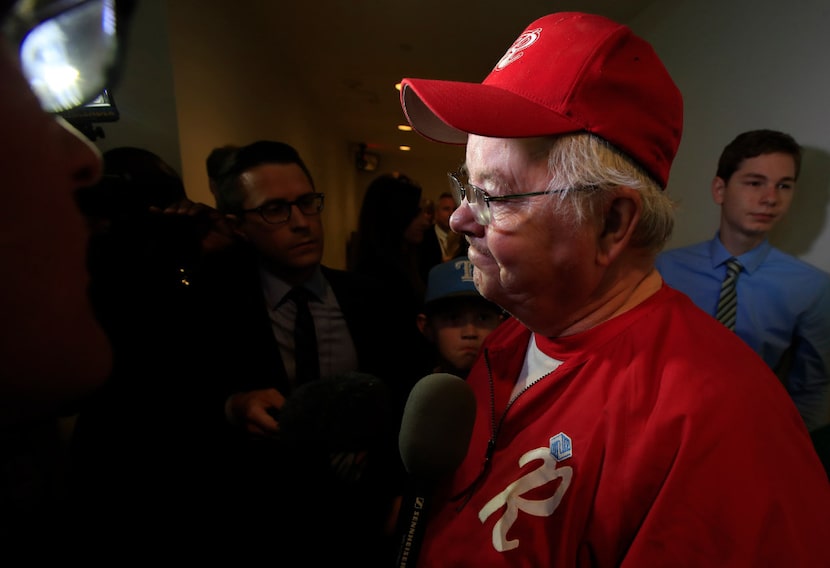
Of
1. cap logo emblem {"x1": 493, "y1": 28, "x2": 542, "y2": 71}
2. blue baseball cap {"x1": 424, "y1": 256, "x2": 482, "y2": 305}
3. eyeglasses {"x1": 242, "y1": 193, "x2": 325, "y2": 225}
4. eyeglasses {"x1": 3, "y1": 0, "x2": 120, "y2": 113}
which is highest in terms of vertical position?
cap logo emblem {"x1": 493, "y1": 28, "x2": 542, "y2": 71}

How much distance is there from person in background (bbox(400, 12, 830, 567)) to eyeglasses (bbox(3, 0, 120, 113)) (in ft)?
1.29

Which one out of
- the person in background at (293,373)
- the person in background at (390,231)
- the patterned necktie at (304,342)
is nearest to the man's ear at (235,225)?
the person in background at (293,373)

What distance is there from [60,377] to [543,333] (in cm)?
65

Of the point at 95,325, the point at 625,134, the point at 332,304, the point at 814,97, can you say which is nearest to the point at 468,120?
the point at 625,134

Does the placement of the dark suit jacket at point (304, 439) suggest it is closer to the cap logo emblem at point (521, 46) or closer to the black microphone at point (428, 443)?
the black microphone at point (428, 443)

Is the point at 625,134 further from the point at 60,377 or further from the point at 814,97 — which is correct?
the point at 814,97

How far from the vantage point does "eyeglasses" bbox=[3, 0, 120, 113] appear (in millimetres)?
230

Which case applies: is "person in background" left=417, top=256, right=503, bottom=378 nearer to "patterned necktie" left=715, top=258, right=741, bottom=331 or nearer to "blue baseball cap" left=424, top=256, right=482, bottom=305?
"blue baseball cap" left=424, top=256, right=482, bottom=305

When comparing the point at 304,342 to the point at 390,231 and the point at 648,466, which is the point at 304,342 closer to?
the point at 648,466

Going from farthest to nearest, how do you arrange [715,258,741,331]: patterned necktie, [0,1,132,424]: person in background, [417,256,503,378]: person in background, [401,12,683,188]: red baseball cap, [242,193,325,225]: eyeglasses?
1. [715,258,741,331]: patterned necktie
2. [417,256,503,378]: person in background
3. [242,193,325,225]: eyeglasses
4. [401,12,683,188]: red baseball cap
5. [0,1,132,424]: person in background

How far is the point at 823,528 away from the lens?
42cm

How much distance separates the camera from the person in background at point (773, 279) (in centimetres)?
141

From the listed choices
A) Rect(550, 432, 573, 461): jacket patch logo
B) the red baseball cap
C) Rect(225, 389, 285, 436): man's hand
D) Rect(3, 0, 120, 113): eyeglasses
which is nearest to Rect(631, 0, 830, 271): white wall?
the red baseball cap

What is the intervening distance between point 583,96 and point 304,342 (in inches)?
35.3
